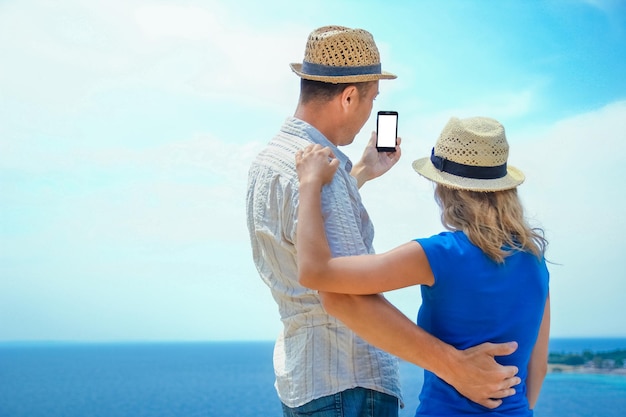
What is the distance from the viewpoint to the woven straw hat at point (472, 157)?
2.06m

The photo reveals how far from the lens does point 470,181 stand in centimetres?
204

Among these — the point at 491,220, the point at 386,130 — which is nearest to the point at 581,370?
the point at 386,130

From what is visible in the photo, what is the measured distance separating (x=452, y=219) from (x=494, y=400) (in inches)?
17.7

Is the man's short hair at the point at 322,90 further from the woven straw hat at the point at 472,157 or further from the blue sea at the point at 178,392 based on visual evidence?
the blue sea at the point at 178,392

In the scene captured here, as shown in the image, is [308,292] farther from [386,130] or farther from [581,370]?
[581,370]

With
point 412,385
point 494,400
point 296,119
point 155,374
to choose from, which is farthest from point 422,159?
point 155,374

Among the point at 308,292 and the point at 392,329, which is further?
the point at 308,292

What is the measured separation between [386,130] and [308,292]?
0.84 metres

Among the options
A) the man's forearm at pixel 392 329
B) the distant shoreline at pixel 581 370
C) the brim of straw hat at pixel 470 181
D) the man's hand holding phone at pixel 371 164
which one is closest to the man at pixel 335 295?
the man's forearm at pixel 392 329

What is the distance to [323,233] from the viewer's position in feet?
6.47

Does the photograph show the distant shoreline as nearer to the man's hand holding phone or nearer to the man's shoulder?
the man's hand holding phone

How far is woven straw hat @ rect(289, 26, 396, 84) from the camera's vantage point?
7.45 feet

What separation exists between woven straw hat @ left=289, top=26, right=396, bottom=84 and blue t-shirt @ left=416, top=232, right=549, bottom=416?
1.89ft

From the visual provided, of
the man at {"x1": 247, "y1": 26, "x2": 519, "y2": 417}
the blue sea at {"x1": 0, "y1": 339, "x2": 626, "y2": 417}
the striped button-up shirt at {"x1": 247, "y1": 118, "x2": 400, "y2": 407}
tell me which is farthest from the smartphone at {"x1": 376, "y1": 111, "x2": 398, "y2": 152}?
the blue sea at {"x1": 0, "y1": 339, "x2": 626, "y2": 417}
